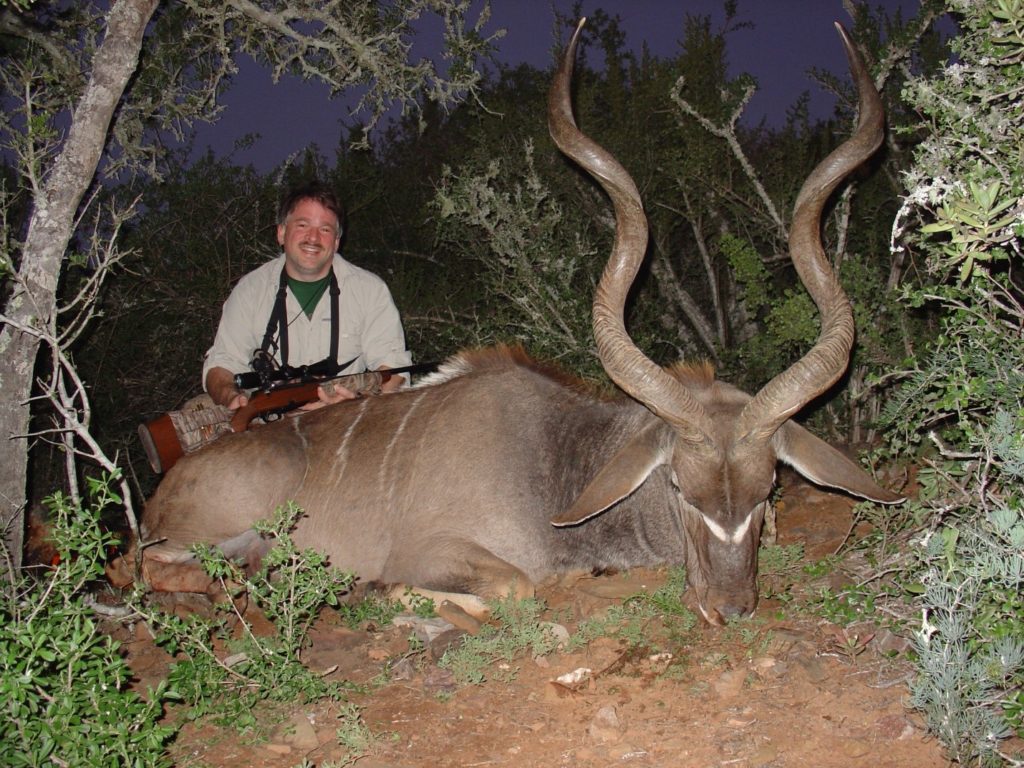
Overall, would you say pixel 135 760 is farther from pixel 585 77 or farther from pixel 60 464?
pixel 585 77

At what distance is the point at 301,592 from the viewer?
2887mm

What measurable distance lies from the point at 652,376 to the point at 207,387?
8.71 ft

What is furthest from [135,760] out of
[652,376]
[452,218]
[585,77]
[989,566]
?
[585,77]

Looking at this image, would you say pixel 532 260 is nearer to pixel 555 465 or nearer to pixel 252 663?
pixel 555 465

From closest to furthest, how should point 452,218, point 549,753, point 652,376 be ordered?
point 549,753
point 652,376
point 452,218

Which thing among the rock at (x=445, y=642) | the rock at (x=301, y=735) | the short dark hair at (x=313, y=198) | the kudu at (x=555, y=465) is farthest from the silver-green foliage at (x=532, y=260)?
the rock at (x=301, y=735)

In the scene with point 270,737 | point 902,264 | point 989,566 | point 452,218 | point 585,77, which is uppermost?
point 585,77

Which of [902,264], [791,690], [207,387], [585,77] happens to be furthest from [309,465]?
[585,77]

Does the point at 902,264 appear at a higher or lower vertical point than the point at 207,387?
higher

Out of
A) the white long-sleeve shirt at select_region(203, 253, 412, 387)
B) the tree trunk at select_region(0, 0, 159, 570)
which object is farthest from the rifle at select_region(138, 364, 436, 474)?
the tree trunk at select_region(0, 0, 159, 570)

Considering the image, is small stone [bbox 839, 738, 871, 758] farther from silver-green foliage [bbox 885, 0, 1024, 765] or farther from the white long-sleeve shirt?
the white long-sleeve shirt

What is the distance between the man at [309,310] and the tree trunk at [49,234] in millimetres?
1085

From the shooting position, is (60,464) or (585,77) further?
(585,77)

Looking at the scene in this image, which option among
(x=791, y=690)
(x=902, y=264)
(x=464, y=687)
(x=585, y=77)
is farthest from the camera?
(x=585, y=77)
